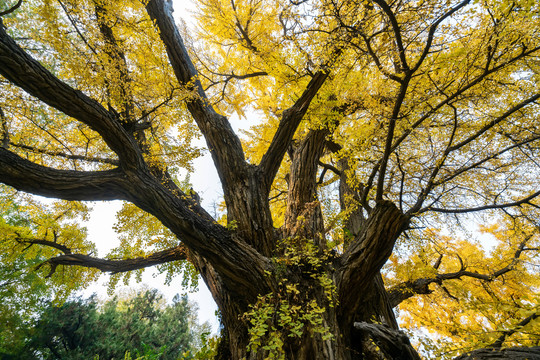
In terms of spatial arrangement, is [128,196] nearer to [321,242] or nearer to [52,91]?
[52,91]

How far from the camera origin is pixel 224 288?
3.05 meters

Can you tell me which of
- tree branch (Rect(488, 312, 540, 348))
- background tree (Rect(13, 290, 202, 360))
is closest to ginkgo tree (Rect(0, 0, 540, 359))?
tree branch (Rect(488, 312, 540, 348))

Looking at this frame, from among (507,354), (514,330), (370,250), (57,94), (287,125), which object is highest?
(287,125)

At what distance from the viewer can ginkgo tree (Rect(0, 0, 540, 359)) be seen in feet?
7.23

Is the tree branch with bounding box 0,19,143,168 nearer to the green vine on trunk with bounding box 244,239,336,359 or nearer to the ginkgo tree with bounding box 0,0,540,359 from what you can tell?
the ginkgo tree with bounding box 0,0,540,359

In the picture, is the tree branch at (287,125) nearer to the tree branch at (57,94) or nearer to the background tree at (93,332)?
the tree branch at (57,94)

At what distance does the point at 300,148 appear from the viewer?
4637mm

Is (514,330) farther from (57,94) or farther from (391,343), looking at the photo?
(57,94)

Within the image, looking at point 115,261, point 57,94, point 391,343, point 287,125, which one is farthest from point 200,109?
point 391,343

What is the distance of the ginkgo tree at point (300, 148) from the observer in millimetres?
2203

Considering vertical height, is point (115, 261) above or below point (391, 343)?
above

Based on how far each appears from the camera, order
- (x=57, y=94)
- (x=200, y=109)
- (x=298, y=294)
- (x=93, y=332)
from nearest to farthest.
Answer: (x=57, y=94) → (x=298, y=294) → (x=200, y=109) → (x=93, y=332)

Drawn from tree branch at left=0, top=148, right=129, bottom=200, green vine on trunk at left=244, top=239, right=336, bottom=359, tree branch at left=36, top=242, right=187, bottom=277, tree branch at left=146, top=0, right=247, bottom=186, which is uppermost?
tree branch at left=146, top=0, right=247, bottom=186

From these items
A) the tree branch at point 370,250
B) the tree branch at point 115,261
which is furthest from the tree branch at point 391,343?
the tree branch at point 115,261
